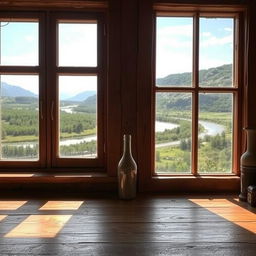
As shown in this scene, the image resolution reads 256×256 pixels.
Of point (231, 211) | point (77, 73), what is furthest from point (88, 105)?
point (231, 211)

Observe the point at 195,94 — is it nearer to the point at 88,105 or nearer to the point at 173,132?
the point at 173,132

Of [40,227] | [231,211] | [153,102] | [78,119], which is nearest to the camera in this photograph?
[40,227]

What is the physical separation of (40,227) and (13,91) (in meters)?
1.22

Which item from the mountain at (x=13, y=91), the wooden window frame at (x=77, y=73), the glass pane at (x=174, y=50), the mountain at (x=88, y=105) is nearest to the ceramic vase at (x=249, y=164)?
the glass pane at (x=174, y=50)

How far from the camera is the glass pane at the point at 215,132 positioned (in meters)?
2.44

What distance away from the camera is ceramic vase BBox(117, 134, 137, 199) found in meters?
2.12

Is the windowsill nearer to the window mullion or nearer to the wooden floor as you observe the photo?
the window mullion

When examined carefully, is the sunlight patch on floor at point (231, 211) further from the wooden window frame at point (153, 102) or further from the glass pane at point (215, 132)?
the glass pane at point (215, 132)

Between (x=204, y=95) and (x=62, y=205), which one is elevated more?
(x=204, y=95)

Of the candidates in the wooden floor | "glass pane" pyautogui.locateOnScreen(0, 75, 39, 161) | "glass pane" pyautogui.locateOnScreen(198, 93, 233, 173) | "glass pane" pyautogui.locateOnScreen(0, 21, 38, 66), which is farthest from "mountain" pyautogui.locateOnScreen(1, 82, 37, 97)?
"glass pane" pyautogui.locateOnScreen(198, 93, 233, 173)

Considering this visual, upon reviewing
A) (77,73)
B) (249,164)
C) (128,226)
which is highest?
(77,73)

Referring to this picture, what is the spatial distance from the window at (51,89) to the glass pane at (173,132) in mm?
428

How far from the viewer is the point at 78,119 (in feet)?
8.14

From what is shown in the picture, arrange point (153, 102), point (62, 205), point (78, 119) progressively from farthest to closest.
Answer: point (78, 119)
point (153, 102)
point (62, 205)
